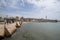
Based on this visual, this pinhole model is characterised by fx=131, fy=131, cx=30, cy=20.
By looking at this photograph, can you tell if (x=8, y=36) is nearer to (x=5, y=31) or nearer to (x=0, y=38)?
(x=5, y=31)

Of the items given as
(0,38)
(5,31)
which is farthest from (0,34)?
(5,31)

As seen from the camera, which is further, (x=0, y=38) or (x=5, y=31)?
(x=5, y=31)

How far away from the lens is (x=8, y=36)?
89.6 ft

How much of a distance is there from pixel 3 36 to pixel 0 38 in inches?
38.1

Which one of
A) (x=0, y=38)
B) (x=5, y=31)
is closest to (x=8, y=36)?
(x=5, y=31)

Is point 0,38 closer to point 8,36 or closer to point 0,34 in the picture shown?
point 0,34

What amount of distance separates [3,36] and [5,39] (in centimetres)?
70

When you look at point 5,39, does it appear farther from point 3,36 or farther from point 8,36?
point 8,36

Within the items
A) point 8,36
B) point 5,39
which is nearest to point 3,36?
point 5,39

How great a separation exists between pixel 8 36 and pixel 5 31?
1588mm

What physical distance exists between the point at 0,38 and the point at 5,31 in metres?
2.76

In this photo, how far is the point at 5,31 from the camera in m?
26.3

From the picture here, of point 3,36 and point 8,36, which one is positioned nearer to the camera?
point 3,36

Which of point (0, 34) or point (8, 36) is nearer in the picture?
point (0, 34)
